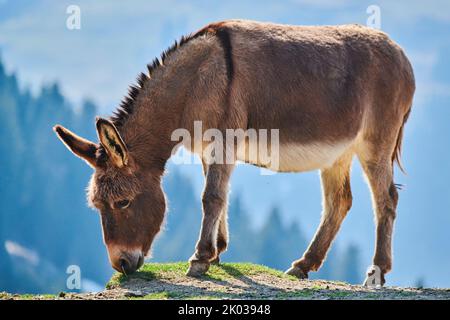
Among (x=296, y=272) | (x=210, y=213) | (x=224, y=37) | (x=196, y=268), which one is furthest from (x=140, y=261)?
(x=224, y=37)

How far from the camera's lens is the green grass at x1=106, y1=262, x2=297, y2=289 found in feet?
30.7

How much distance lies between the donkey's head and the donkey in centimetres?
1

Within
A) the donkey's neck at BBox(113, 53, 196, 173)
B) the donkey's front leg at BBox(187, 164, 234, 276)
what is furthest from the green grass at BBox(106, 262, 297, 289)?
the donkey's neck at BBox(113, 53, 196, 173)

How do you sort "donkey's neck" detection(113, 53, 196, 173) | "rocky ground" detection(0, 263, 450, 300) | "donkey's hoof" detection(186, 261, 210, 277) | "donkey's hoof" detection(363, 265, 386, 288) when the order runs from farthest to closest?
"donkey's hoof" detection(363, 265, 386, 288) → "donkey's neck" detection(113, 53, 196, 173) → "donkey's hoof" detection(186, 261, 210, 277) → "rocky ground" detection(0, 263, 450, 300)

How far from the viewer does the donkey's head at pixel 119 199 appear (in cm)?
911

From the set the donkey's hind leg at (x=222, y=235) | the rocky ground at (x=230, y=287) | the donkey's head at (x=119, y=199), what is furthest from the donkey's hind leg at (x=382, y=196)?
the donkey's head at (x=119, y=199)

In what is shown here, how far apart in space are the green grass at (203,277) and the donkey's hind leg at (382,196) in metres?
1.39

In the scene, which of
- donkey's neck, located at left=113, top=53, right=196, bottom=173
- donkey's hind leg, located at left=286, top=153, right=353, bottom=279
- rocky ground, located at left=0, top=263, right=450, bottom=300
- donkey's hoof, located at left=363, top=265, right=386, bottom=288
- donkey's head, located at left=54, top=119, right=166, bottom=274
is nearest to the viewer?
rocky ground, located at left=0, top=263, right=450, bottom=300

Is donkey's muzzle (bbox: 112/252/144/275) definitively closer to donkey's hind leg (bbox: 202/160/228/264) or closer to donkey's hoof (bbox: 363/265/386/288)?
donkey's hind leg (bbox: 202/160/228/264)

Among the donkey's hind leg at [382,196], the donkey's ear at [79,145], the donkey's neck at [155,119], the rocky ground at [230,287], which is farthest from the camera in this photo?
the donkey's hind leg at [382,196]

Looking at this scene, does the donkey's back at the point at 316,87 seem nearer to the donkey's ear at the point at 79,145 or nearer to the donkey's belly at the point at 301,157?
the donkey's belly at the point at 301,157

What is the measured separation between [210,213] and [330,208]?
260cm
